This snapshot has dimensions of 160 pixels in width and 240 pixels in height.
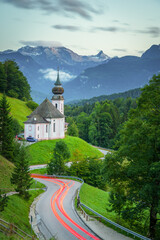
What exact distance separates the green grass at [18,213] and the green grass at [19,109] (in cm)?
5956

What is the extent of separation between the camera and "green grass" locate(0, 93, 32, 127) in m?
88.6

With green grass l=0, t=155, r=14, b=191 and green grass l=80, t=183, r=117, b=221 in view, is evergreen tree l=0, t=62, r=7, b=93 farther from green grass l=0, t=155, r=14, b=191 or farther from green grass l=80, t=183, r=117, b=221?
green grass l=80, t=183, r=117, b=221

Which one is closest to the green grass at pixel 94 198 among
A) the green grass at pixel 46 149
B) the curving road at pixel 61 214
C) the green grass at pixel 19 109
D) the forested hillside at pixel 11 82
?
the curving road at pixel 61 214

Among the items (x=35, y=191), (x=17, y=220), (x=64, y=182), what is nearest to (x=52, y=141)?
(x=64, y=182)

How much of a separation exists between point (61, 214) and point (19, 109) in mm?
70695

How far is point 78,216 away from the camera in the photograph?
2702 cm

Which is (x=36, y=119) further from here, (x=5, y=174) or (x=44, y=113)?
(x=5, y=174)

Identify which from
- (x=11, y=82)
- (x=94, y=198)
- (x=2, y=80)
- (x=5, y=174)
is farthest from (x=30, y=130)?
(x=11, y=82)

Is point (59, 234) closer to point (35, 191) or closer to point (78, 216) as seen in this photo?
point (78, 216)

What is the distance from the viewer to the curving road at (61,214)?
22797 millimetres

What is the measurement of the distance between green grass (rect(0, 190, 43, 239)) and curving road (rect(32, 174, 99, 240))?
1.34m

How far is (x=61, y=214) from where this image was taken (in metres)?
27.7

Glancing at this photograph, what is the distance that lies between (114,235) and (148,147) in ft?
23.7

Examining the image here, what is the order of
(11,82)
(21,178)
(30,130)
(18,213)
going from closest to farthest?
(18,213)
(21,178)
(30,130)
(11,82)
